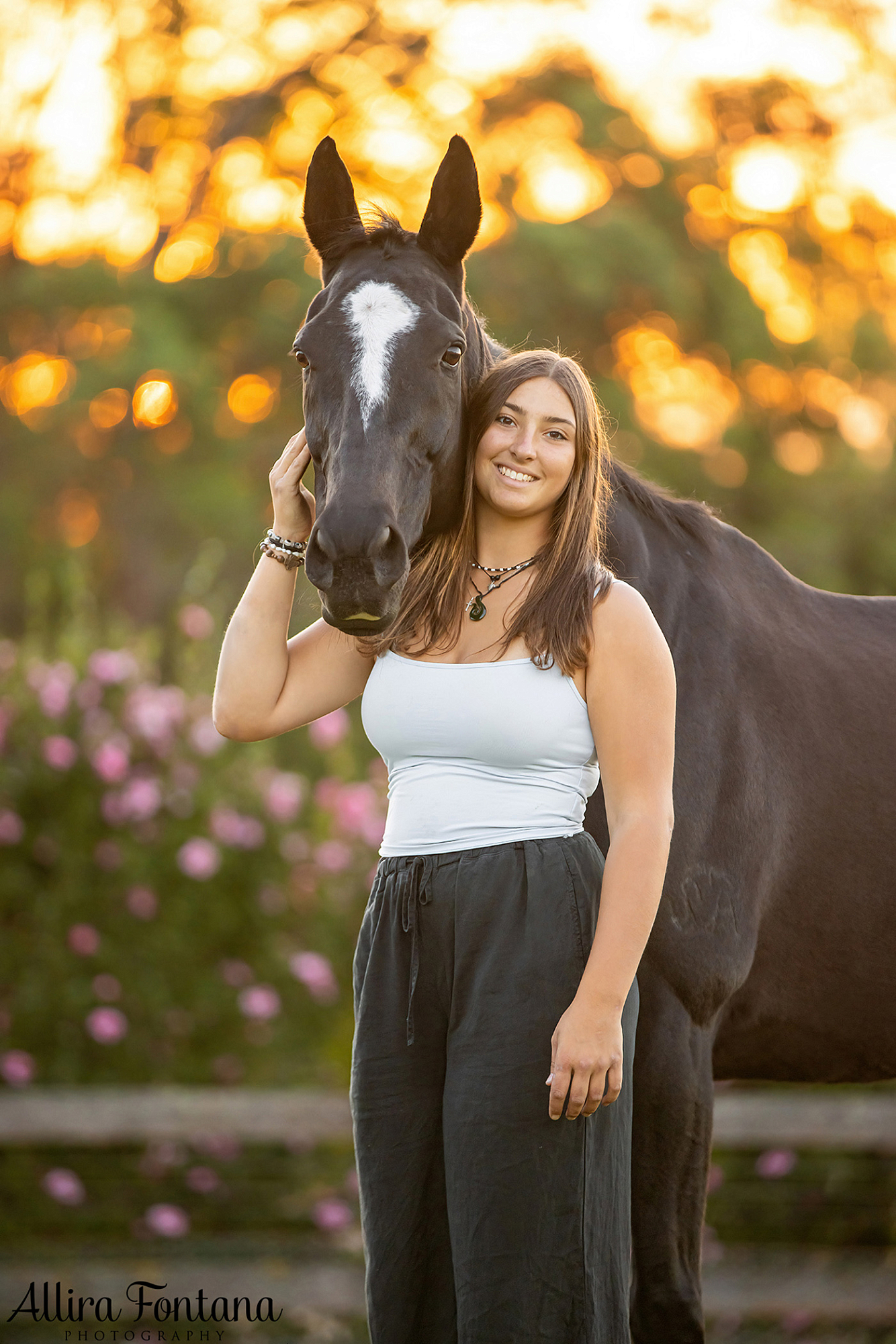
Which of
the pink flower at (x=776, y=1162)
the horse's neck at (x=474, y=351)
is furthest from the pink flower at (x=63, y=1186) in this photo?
the horse's neck at (x=474, y=351)

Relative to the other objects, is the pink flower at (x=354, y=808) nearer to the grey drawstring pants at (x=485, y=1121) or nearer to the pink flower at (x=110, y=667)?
the pink flower at (x=110, y=667)

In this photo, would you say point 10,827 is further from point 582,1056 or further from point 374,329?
point 582,1056

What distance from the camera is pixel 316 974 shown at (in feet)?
14.5

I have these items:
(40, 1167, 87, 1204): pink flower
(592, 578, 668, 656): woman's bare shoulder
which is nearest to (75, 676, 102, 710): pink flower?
(40, 1167, 87, 1204): pink flower

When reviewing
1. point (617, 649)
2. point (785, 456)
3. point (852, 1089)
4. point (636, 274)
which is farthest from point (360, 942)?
point (785, 456)

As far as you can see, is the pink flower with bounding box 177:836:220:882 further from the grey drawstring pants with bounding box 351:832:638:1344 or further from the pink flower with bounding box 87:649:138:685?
the grey drawstring pants with bounding box 351:832:638:1344

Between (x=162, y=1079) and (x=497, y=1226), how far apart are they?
3212 millimetres

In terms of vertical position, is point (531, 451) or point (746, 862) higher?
point (531, 451)

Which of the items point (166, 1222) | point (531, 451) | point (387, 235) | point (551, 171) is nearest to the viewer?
point (531, 451)

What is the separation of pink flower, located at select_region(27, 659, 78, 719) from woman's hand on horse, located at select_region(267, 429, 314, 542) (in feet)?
8.74

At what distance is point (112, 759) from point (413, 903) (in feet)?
9.18

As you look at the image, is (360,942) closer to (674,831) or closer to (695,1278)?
(674,831)

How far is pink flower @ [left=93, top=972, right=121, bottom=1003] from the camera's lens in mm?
4422

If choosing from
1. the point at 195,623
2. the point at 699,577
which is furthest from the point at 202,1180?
the point at 699,577
